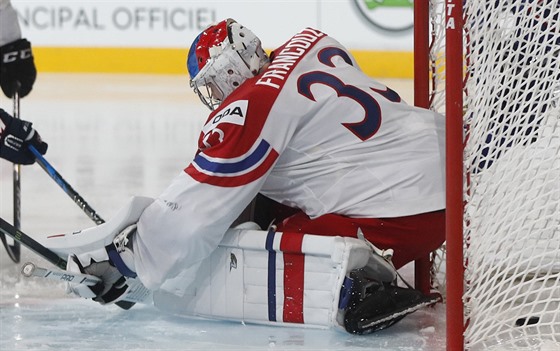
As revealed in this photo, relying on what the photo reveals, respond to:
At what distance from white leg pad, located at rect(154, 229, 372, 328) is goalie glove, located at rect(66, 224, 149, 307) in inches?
4.4

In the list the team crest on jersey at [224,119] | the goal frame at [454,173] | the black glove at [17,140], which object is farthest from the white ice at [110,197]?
the team crest on jersey at [224,119]

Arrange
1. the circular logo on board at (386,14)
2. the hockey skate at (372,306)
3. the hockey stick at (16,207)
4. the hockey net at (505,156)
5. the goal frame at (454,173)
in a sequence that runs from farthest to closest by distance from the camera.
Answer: the circular logo on board at (386,14) < the hockey stick at (16,207) < the hockey skate at (372,306) < the hockey net at (505,156) < the goal frame at (454,173)

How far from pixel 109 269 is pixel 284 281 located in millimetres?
407

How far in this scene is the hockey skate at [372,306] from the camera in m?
2.35

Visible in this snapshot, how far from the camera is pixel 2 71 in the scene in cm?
371

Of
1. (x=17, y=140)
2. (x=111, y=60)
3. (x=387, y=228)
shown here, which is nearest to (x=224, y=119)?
(x=387, y=228)

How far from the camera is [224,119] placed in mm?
2381

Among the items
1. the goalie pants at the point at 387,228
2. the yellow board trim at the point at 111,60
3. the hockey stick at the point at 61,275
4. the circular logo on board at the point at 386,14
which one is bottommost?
the yellow board trim at the point at 111,60

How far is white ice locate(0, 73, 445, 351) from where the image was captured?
237 centimetres

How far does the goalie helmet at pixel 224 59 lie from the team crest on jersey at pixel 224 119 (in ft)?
0.45

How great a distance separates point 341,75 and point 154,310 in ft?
2.36

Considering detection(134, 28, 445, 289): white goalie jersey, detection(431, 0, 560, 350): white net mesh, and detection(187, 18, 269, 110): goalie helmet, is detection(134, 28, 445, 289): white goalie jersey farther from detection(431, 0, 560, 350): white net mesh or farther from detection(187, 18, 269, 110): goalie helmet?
detection(431, 0, 560, 350): white net mesh

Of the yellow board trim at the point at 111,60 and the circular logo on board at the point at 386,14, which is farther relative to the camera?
the yellow board trim at the point at 111,60

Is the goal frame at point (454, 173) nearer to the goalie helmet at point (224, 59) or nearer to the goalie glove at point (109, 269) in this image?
the goalie helmet at point (224, 59)
